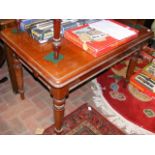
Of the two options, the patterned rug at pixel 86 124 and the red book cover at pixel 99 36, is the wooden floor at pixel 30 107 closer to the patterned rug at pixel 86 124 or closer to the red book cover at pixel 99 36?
the patterned rug at pixel 86 124

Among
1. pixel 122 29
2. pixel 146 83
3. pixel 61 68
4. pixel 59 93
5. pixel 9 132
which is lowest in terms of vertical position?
pixel 9 132

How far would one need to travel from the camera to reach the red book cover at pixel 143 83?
245 cm

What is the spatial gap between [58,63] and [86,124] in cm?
89

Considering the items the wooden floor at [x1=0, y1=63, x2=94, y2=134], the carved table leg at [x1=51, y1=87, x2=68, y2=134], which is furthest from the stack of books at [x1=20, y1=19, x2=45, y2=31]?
the wooden floor at [x1=0, y1=63, x2=94, y2=134]

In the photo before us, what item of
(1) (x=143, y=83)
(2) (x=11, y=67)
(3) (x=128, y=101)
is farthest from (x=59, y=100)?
(1) (x=143, y=83)

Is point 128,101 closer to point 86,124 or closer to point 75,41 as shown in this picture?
point 86,124

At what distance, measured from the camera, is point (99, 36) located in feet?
5.46

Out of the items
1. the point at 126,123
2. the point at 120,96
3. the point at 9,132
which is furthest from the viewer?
the point at 120,96

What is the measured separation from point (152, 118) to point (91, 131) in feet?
2.29

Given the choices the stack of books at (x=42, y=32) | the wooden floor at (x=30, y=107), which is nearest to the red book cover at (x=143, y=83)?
the wooden floor at (x=30, y=107)

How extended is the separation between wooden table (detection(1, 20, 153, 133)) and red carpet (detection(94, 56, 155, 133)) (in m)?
0.73

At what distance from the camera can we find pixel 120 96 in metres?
2.44
